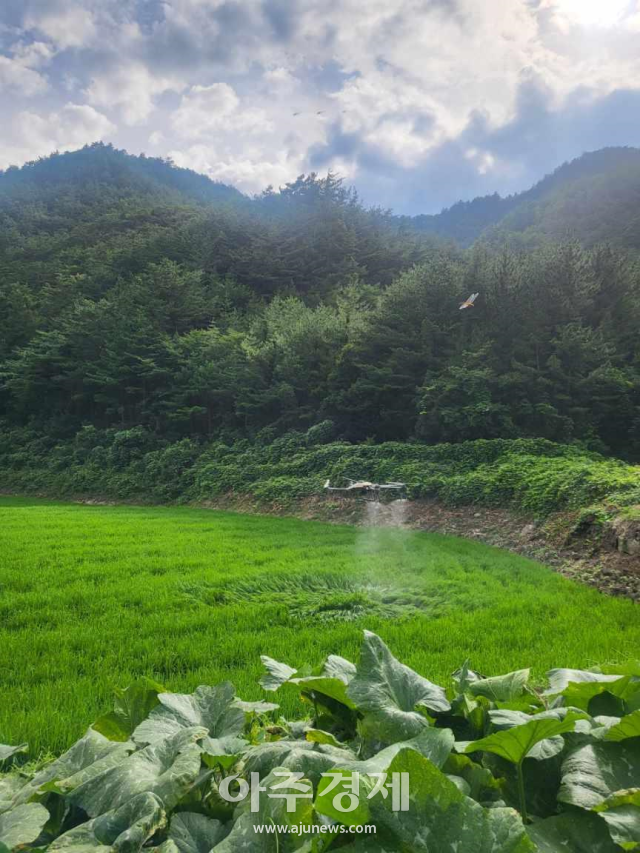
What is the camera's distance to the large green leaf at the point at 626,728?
713mm

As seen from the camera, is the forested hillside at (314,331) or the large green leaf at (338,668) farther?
the forested hillside at (314,331)

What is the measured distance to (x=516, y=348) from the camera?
48.3 feet

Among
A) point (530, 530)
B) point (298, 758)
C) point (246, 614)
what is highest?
point (298, 758)

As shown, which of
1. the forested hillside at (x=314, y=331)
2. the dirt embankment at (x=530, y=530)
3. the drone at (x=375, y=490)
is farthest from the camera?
the forested hillside at (x=314, y=331)

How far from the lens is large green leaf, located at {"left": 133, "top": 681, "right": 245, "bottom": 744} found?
0.92m

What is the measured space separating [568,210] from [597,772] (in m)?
44.9

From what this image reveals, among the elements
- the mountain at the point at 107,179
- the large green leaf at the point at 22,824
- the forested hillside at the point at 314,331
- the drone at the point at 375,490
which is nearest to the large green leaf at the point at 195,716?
the large green leaf at the point at 22,824

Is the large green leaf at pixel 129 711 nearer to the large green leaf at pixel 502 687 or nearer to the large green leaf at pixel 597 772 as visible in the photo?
the large green leaf at pixel 502 687

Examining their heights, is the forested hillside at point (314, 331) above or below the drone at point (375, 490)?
above

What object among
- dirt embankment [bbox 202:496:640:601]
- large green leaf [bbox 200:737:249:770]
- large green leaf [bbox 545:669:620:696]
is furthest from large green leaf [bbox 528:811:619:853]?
dirt embankment [bbox 202:496:640:601]

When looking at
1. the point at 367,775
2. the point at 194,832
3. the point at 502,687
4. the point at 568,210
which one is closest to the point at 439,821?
the point at 367,775

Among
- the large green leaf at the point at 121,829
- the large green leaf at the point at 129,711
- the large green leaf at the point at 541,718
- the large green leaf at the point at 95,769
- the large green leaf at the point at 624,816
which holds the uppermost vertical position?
the large green leaf at the point at 624,816

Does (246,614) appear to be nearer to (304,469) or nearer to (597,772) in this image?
(597,772)

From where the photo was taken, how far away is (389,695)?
922 millimetres
